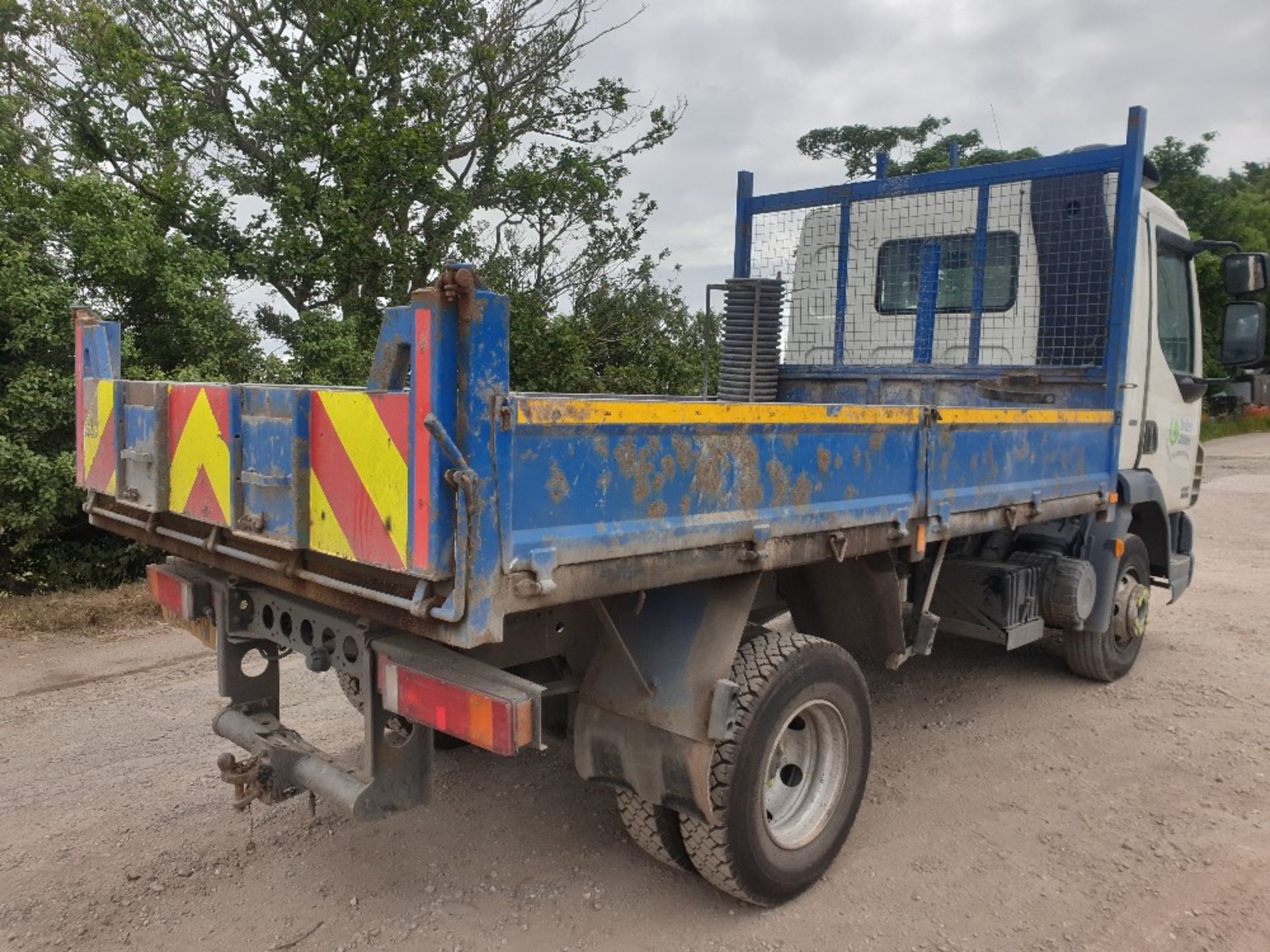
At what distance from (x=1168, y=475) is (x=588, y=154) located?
903 centimetres

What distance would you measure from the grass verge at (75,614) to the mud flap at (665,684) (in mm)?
4017

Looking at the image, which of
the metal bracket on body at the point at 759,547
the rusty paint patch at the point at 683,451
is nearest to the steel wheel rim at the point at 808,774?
the metal bracket on body at the point at 759,547

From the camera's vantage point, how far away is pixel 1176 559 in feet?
19.3

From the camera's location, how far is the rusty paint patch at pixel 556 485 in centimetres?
225

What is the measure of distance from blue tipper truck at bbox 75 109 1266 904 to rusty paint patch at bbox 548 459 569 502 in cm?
2

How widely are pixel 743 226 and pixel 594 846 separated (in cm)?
401

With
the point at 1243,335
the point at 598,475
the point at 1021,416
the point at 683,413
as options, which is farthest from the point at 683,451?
the point at 1243,335

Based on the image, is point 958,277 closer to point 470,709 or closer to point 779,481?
point 779,481

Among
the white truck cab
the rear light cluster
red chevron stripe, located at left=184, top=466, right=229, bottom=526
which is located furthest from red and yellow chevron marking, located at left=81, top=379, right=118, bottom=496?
the white truck cab

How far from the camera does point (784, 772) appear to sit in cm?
331

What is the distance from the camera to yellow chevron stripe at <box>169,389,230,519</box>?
8.84ft

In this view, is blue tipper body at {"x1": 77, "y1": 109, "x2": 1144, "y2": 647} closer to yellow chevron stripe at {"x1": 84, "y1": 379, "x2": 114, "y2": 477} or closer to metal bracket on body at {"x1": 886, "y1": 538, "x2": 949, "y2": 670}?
yellow chevron stripe at {"x1": 84, "y1": 379, "x2": 114, "y2": 477}

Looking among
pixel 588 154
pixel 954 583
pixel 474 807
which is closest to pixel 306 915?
pixel 474 807

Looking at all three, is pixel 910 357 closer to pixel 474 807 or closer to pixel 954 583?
pixel 954 583
